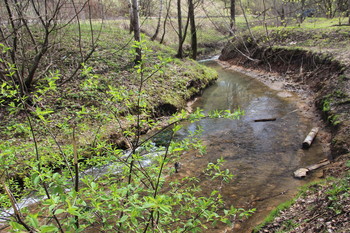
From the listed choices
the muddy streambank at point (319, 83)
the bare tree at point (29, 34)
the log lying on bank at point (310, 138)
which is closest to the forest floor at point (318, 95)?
the muddy streambank at point (319, 83)

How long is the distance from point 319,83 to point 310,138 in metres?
5.36

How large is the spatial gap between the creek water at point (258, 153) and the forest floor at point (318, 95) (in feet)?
1.60

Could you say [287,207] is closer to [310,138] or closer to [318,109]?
[310,138]

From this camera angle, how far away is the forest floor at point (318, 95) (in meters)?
3.75

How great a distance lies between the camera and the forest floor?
12.3 ft

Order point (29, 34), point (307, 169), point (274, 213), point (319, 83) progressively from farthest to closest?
point (319, 83), point (29, 34), point (307, 169), point (274, 213)

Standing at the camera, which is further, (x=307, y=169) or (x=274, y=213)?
(x=307, y=169)

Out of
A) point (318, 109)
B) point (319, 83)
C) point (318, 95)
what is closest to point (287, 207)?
point (318, 109)

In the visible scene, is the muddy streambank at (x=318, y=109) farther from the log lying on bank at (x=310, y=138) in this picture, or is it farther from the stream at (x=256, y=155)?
the stream at (x=256, y=155)

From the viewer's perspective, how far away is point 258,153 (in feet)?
24.1

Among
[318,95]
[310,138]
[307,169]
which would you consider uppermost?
[318,95]

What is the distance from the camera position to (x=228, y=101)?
43.1 ft

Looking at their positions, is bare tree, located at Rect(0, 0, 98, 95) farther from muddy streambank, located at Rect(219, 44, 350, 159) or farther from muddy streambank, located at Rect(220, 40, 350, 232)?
muddy streambank, located at Rect(219, 44, 350, 159)

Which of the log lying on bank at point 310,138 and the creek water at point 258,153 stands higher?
the log lying on bank at point 310,138
